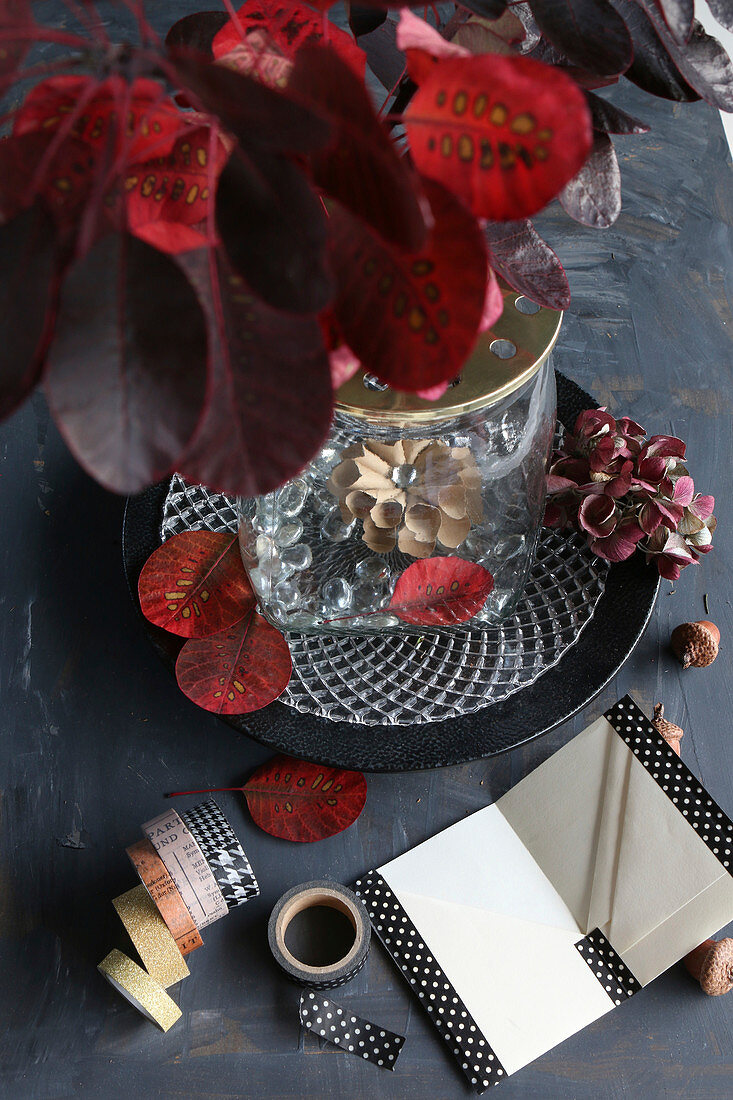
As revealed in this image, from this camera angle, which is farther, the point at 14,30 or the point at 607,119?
the point at 607,119

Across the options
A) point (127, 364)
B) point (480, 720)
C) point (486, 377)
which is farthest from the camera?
point (480, 720)

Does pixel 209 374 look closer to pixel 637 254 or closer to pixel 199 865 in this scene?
pixel 199 865

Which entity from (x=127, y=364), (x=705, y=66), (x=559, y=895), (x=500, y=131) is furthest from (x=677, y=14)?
(x=559, y=895)

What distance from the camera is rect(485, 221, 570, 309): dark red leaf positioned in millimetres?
412

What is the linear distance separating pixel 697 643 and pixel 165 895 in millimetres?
388

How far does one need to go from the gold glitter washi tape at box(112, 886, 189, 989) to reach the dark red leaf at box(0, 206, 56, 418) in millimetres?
394

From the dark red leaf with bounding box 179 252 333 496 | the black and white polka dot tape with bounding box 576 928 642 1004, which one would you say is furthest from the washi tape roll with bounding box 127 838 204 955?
the dark red leaf with bounding box 179 252 333 496

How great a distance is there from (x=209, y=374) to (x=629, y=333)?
25.0 inches

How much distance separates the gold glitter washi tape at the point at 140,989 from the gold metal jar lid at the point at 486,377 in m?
0.34

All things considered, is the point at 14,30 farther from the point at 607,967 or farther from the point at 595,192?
the point at 607,967

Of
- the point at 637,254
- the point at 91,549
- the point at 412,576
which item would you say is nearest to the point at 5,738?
the point at 91,549

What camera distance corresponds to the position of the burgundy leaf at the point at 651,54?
36 cm

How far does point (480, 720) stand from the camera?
1.84 ft

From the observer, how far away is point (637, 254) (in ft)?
2.76
